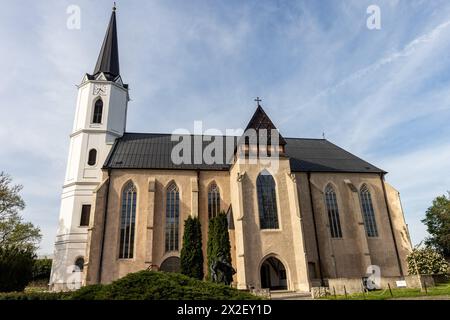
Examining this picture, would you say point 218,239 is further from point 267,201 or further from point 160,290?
Result: point 160,290

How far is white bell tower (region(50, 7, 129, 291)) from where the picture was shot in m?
28.3

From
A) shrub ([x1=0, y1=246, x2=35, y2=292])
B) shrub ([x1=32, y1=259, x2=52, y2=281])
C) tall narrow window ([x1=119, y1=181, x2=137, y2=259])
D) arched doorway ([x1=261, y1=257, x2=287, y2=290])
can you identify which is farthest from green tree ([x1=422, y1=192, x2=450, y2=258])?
shrub ([x1=32, y1=259, x2=52, y2=281])

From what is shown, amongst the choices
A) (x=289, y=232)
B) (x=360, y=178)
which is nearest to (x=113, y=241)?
(x=289, y=232)

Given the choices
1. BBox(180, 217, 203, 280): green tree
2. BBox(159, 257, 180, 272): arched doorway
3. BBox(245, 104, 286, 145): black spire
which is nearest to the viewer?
BBox(180, 217, 203, 280): green tree

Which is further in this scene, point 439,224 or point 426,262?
point 439,224

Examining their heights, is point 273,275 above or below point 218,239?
below

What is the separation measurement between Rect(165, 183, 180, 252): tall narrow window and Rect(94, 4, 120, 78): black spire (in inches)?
694

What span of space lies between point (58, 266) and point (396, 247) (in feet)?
109

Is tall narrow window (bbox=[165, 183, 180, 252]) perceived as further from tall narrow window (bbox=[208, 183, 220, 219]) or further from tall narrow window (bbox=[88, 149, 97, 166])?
tall narrow window (bbox=[88, 149, 97, 166])

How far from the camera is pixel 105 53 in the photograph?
38312mm

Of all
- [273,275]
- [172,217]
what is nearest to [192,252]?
[172,217]

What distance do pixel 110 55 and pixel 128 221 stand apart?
22.5 metres

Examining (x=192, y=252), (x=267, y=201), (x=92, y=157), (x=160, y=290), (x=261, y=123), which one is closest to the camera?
(x=160, y=290)

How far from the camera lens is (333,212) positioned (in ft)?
100
